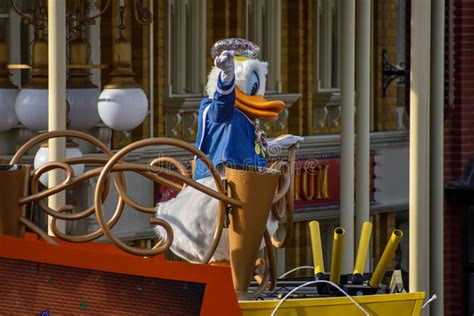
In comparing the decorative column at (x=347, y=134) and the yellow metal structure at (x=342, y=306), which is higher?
the decorative column at (x=347, y=134)

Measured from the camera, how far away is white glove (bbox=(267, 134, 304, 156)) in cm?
Result: 848

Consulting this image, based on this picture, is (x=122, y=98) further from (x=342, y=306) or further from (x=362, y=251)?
(x=342, y=306)

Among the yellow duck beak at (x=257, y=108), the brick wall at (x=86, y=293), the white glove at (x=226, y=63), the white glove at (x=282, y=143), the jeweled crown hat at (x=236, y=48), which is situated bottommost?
the brick wall at (x=86, y=293)

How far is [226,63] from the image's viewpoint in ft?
26.5

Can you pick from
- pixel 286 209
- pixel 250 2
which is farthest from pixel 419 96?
pixel 250 2

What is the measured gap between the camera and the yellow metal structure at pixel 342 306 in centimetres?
727

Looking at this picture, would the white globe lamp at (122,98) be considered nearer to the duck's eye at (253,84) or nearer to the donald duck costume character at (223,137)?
the donald duck costume character at (223,137)

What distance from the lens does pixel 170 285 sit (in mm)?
6715

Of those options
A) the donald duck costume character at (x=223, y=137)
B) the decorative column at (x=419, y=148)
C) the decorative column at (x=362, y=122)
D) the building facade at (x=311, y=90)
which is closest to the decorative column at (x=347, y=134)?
the decorative column at (x=362, y=122)

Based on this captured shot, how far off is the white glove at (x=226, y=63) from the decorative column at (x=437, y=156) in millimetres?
2497

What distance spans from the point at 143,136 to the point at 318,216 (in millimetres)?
2654

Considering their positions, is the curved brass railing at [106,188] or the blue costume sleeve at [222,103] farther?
the blue costume sleeve at [222,103]

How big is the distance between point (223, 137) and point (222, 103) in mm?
214

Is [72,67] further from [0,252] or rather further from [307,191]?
[307,191]
